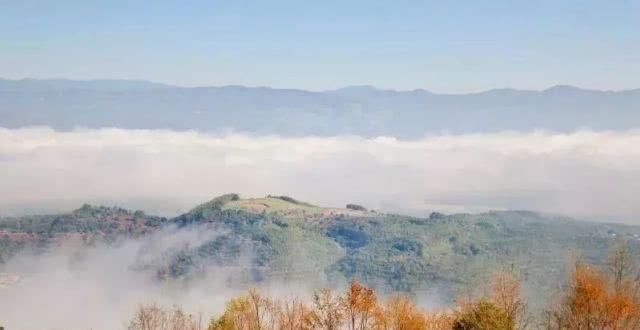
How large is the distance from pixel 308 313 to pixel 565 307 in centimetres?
2169

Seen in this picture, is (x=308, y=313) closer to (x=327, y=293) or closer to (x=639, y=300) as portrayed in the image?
(x=327, y=293)

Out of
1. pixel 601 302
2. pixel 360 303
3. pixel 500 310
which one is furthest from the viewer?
pixel 360 303

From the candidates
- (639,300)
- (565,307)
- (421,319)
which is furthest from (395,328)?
(639,300)

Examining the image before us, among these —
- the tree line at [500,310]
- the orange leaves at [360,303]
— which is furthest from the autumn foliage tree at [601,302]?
the orange leaves at [360,303]

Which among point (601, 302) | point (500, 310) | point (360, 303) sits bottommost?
point (360, 303)

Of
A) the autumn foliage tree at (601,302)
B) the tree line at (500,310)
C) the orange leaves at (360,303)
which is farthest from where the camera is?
the orange leaves at (360,303)

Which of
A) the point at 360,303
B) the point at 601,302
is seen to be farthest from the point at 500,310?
the point at 360,303

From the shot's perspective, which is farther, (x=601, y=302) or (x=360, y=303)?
(x=360, y=303)

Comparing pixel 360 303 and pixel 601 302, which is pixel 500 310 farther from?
pixel 360 303

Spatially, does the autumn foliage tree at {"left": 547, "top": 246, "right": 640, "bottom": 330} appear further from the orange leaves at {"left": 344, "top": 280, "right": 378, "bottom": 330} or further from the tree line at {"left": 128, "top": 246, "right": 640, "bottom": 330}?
the orange leaves at {"left": 344, "top": 280, "right": 378, "bottom": 330}

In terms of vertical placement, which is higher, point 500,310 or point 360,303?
point 500,310

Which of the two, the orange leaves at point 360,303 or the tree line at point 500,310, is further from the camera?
the orange leaves at point 360,303

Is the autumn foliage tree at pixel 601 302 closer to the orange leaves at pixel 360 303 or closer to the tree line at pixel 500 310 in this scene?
the tree line at pixel 500 310

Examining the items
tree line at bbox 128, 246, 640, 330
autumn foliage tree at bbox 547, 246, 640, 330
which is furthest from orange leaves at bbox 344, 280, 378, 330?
autumn foliage tree at bbox 547, 246, 640, 330
